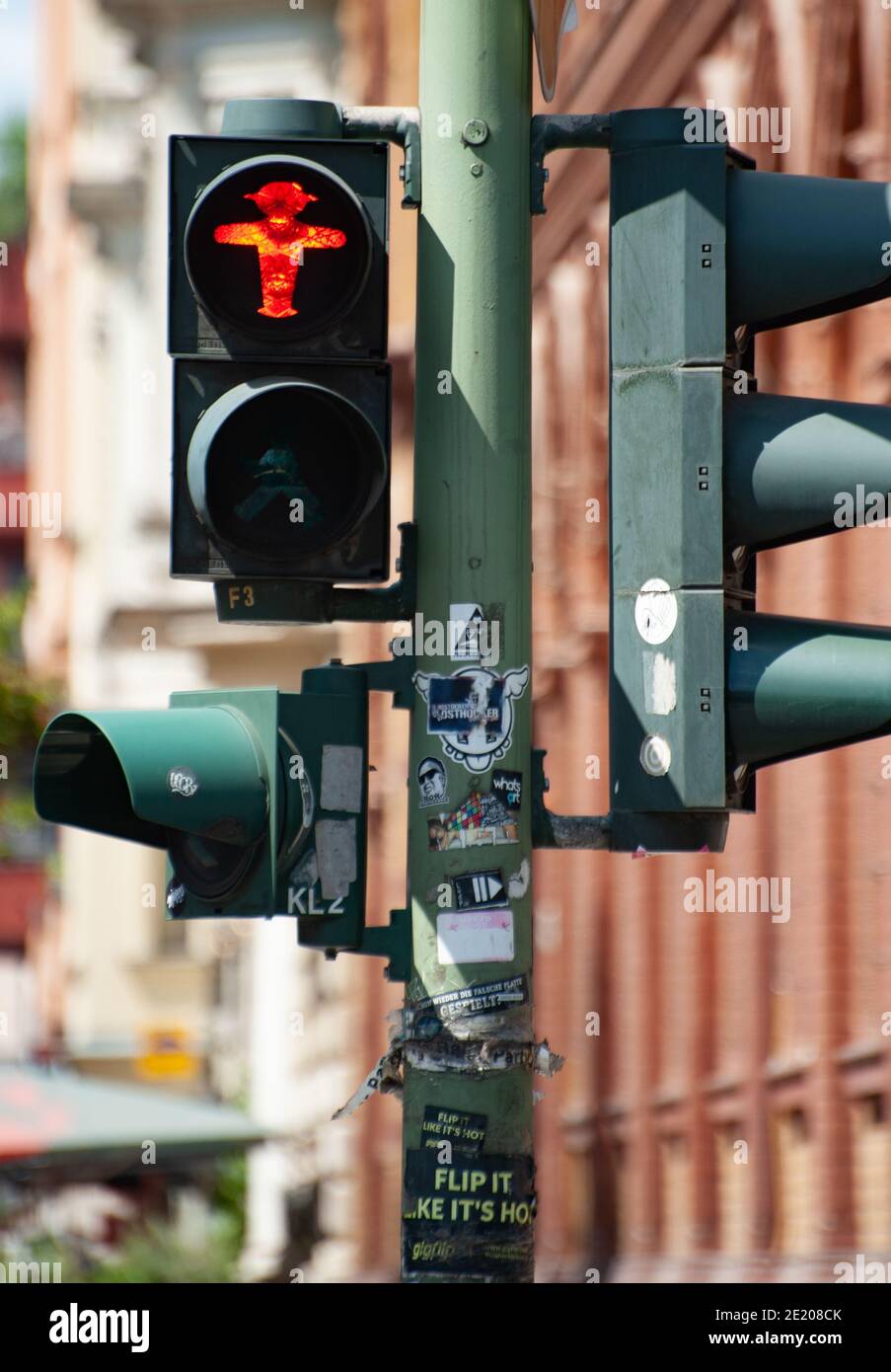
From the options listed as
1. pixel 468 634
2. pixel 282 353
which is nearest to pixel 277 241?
pixel 282 353

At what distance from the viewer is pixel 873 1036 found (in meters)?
16.6

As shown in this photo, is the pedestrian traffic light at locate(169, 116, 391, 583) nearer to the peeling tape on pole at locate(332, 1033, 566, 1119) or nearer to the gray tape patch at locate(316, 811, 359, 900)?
the gray tape patch at locate(316, 811, 359, 900)

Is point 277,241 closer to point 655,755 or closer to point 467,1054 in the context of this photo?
point 655,755

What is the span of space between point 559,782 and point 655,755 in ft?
72.9

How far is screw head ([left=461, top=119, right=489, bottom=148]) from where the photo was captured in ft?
18.1

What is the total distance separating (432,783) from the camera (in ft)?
17.7

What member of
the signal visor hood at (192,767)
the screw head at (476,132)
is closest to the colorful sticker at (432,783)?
the signal visor hood at (192,767)

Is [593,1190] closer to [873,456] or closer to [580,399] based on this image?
[580,399]

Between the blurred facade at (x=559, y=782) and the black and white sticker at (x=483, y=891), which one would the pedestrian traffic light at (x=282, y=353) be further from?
the blurred facade at (x=559, y=782)

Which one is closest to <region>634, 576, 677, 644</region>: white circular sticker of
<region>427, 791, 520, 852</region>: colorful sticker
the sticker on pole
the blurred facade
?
the sticker on pole

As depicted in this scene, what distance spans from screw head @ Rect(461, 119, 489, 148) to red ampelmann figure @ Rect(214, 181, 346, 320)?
1.17ft

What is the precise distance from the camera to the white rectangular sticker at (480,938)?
5.27 metres
